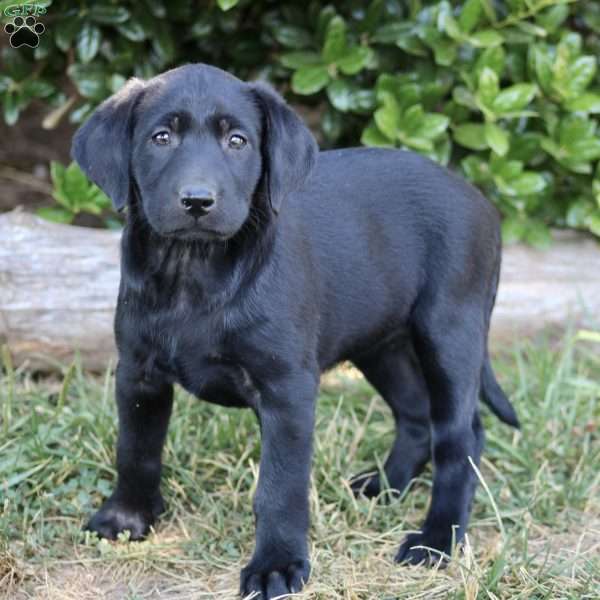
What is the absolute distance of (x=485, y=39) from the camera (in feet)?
17.5

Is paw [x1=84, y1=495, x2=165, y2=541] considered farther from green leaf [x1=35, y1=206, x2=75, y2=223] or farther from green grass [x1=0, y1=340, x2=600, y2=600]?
green leaf [x1=35, y1=206, x2=75, y2=223]

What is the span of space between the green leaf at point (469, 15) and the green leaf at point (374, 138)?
0.61 m

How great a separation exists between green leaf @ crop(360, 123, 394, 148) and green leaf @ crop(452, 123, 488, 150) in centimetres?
37

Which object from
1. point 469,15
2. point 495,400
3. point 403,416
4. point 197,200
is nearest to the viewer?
point 197,200

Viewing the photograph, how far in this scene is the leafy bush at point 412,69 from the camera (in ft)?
17.8

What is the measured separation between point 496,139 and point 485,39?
0.46m

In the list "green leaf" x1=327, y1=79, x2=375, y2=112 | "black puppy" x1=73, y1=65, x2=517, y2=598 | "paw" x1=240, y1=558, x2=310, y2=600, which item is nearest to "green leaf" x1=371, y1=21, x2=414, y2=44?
"green leaf" x1=327, y1=79, x2=375, y2=112

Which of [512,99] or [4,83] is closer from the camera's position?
[512,99]

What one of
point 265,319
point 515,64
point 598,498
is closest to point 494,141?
point 515,64

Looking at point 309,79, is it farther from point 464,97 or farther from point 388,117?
point 464,97

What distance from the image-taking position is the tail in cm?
454

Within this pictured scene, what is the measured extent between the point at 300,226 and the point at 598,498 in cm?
167

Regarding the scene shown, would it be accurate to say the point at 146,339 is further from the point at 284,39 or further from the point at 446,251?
the point at 284,39

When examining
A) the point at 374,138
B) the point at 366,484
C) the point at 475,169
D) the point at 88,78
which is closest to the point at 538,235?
the point at 475,169
